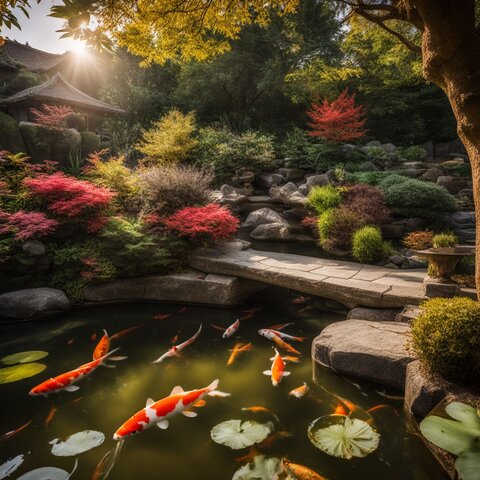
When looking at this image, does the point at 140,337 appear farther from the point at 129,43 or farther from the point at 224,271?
the point at 129,43

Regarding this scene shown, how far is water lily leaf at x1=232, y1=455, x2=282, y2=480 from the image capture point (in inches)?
80.8

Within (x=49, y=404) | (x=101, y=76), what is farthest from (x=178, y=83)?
(x=49, y=404)

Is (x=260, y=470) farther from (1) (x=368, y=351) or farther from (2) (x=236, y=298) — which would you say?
(2) (x=236, y=298)

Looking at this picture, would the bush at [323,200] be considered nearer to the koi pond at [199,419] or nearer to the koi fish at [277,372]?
→ the koi pond at [199,419]

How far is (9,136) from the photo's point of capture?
917 centimetres

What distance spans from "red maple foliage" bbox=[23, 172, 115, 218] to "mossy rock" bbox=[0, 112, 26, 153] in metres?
4.60

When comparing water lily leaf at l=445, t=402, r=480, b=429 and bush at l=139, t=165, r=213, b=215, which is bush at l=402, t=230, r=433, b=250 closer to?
water lily leaf at l=445, t=402, r=480, b=429

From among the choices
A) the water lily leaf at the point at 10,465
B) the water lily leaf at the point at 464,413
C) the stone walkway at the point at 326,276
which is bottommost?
the water lily leaf at the point at 10,465

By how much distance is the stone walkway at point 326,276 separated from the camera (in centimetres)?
417

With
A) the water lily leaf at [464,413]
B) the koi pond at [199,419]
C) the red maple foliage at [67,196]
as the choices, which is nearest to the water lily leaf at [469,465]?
the water lily leaf at [464,413]

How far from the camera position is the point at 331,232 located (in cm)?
703

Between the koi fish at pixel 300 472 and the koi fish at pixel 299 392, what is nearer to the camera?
the koi fish at pixel 300 472

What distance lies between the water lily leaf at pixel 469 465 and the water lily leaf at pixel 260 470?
1.09 m

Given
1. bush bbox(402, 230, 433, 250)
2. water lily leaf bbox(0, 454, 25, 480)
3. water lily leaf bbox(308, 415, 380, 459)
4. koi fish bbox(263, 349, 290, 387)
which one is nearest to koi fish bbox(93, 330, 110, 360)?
water lily leaf bbox(0, 454, 25, 480)
